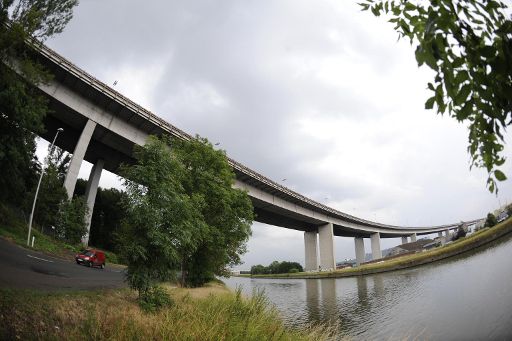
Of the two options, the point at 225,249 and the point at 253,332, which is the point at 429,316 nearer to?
the point at 253,332

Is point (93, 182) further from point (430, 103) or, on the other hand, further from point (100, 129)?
point (430, 103)

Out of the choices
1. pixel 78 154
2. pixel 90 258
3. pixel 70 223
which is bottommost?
pixel 90 258

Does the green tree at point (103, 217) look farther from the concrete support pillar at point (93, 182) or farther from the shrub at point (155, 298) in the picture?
the shrub at point (155, 298)

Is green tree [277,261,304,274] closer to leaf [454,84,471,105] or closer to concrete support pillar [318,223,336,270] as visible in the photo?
concrete support pillar [318,223,336,270]

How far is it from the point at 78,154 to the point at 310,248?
220ft

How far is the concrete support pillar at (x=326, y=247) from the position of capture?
78.5 metres

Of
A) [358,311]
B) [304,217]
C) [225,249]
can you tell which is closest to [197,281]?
[225,249]

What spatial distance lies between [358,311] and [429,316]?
5777 mm

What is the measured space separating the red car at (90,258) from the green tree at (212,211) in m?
7.85

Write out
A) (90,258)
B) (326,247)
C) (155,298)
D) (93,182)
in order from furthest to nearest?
1. (326,247)
2. (93,182)
3. (90,258)
4. (155,298)

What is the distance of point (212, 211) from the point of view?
2781 centimetres

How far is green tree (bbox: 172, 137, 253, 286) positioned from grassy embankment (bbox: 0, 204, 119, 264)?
7851 millimetres

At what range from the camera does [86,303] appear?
9.25 metres

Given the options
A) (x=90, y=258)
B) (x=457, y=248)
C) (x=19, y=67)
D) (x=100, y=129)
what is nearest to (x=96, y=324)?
(x=19, y=67)
